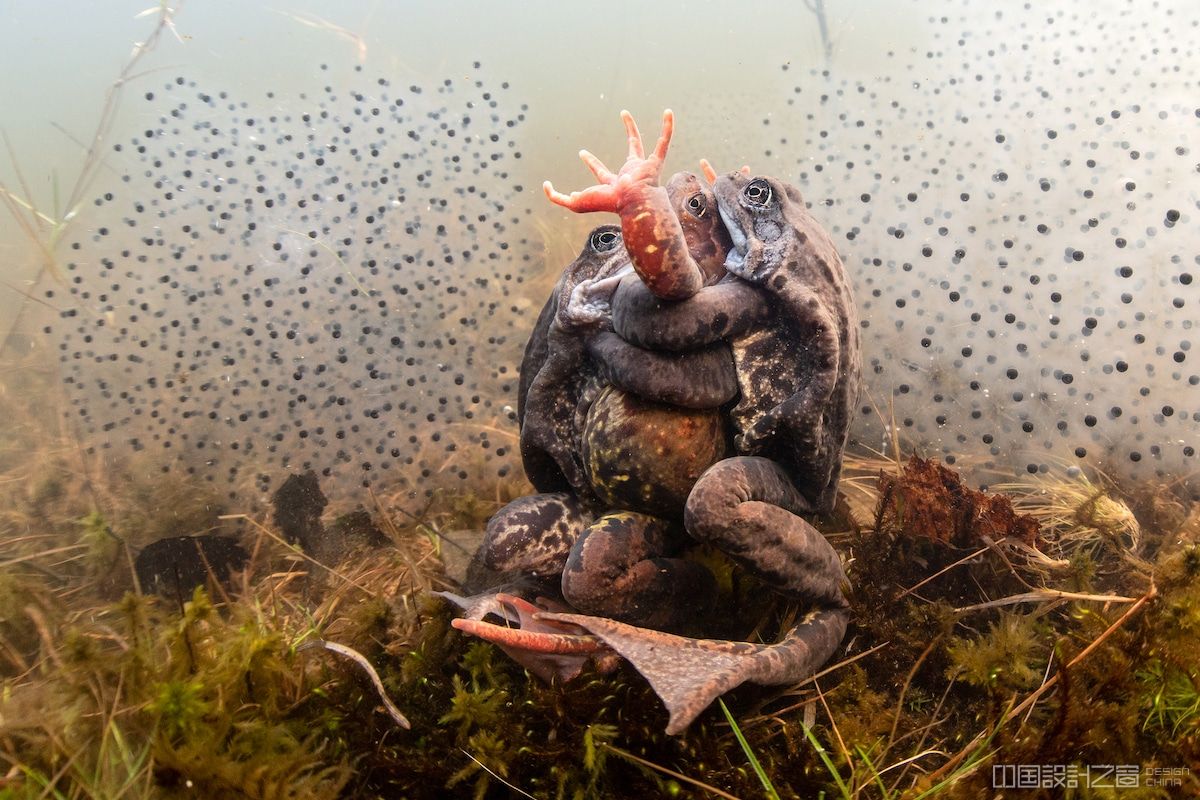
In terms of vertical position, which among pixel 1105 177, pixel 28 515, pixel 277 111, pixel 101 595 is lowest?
pixel 101 595

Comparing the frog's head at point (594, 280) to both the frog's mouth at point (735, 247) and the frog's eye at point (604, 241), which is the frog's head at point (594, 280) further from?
the frog's mouth at point (735, 247)

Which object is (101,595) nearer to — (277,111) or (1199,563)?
(277,111)

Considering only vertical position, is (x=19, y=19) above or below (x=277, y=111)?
above

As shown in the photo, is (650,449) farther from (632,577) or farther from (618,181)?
(618,181)

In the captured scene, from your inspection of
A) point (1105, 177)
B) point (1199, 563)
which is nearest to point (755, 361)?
point (1199, 563)

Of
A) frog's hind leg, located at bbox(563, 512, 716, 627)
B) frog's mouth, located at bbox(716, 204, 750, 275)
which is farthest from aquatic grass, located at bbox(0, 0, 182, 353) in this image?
frog's mouth, located at bbox(716, 204, 750, 275)

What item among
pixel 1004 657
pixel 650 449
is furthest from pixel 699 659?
pixel 1004 657

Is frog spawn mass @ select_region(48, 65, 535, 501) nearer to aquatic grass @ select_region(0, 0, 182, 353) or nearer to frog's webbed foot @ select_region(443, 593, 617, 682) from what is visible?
aquatic grass @ select_region(0, 0, 182, 353)
